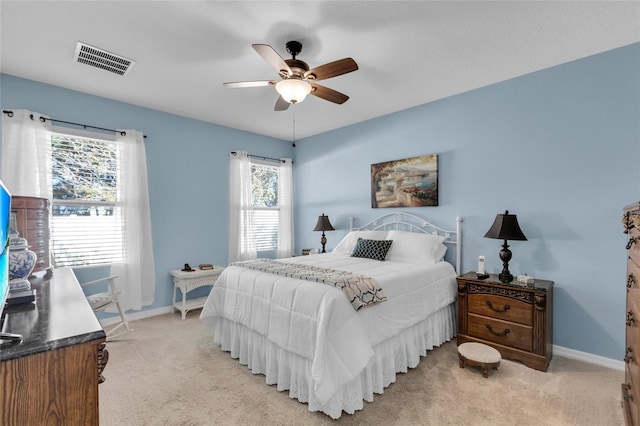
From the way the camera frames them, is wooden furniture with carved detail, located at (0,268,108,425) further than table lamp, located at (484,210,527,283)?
No

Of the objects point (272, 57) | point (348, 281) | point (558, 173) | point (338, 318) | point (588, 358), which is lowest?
point (588, 358)

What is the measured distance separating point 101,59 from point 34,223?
160cm

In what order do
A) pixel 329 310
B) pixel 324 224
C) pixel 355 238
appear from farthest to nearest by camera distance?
1. pixel 324 224
2. pixel 355 238
3. pixel 329 310

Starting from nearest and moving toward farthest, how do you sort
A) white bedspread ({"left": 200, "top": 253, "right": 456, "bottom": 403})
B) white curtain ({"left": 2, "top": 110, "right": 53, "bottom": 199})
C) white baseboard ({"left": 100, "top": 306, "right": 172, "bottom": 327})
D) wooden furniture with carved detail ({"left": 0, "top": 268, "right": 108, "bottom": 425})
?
wooden furniture with carved detail ({"left": 0, "top": 268, "right": 108, "bottom": 425}) → white bedspread ({"left": 200, "top": 253, "right": 456, "bottom": 403}) → white curtain ({"left": 2, "top": 110, "right": 53, "bottom": 199}) → white baseboard ({"left": 100, "top": 306, "right": 172, "bottom": 327})

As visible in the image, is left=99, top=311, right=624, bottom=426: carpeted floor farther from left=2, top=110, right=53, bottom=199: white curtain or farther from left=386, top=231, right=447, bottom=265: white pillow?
left=2, top=110, right=53, bottom=199: white curtain

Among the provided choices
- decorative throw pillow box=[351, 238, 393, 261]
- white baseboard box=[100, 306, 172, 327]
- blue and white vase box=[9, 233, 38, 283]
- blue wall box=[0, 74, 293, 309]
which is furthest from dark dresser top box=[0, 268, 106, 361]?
decorative throw pillow box=[351, 238, 393, 261]

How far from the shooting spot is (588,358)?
2.74m

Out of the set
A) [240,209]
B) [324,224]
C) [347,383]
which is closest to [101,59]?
[240,209]

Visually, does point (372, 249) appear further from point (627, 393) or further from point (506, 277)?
point (627, 393)

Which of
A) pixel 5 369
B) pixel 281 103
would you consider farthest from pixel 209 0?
pixel 5 369

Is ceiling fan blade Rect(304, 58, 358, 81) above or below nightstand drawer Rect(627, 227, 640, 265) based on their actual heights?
above

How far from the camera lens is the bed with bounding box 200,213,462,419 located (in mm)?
2006

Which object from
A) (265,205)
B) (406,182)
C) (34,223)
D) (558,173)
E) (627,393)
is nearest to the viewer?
(627,393)

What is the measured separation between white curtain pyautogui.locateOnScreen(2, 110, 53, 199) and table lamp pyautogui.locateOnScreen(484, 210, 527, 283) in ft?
15.1
